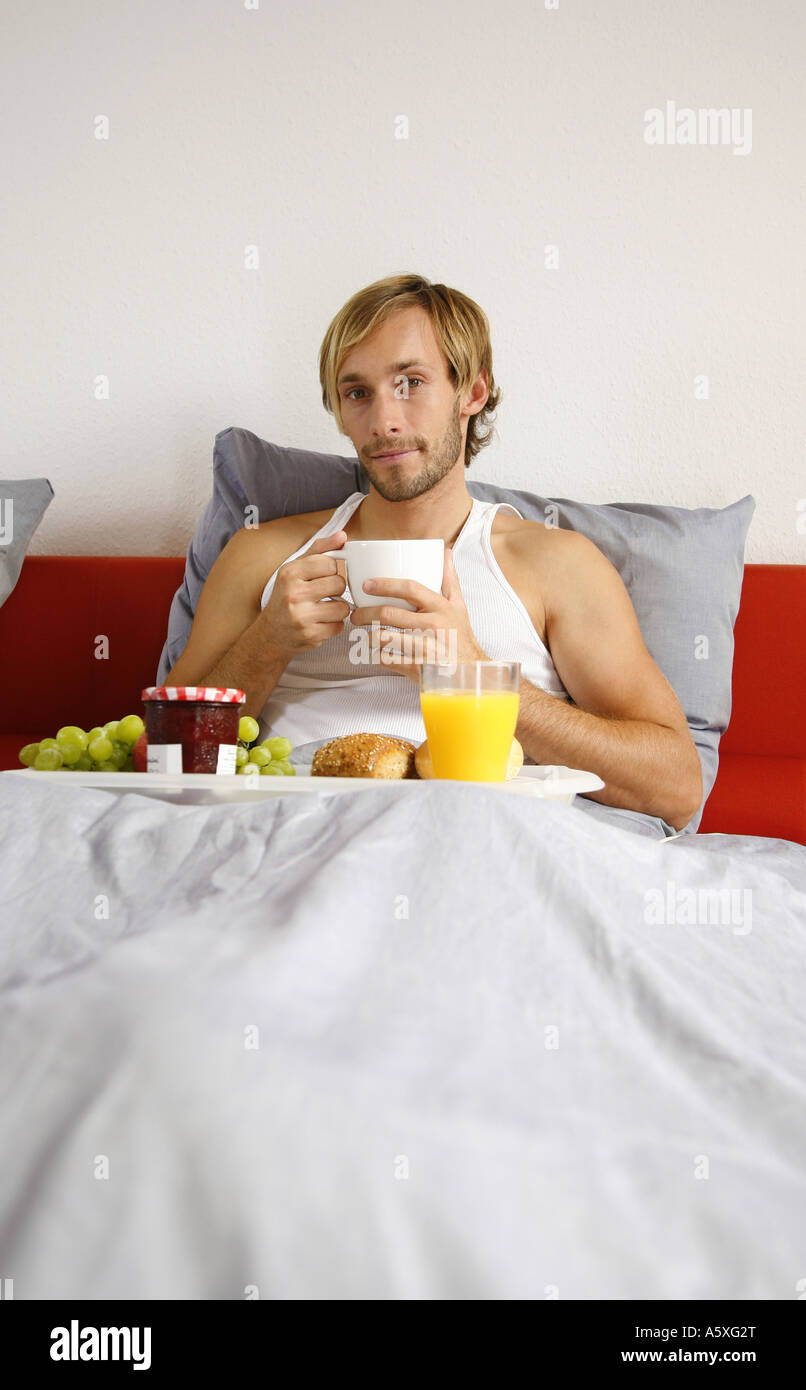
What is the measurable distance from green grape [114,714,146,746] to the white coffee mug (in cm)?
28

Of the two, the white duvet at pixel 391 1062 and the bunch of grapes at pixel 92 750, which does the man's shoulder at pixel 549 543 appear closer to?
the bunch of grapes at pixel 92 750

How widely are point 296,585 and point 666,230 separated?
106 centimetres

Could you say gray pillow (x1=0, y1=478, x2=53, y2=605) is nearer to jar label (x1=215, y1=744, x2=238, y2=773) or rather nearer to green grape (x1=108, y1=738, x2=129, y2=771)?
green grape (x1=108, y1=738, x2=129, y2=771)

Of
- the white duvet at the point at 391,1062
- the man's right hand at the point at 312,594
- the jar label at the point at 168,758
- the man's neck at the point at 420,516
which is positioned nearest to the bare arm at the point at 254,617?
the man's right hand at the point at 312,594

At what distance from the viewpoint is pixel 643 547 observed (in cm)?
166

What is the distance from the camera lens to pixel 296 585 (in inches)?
51.8

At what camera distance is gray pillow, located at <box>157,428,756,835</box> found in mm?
1636

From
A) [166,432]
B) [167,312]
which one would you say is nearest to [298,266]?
[167,312]

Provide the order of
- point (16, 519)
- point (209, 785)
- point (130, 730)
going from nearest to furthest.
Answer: point (209, 785)
point (130, 730)
point (16, 519)

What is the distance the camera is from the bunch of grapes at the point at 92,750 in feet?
3.77

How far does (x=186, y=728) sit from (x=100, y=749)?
163mm

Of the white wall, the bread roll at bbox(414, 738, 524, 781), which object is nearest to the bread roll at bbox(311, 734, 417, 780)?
the bread roll at bbox(414, 738, 524, 781)

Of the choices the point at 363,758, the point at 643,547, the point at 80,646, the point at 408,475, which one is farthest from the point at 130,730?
the point at 643,547

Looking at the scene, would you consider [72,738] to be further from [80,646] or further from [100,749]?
[80,646]
